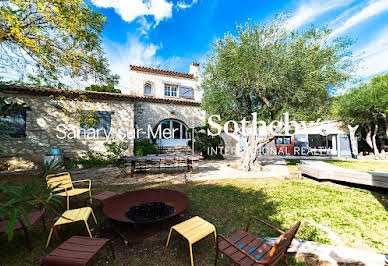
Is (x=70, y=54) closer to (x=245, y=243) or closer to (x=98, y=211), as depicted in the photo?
(x=98, y=211)

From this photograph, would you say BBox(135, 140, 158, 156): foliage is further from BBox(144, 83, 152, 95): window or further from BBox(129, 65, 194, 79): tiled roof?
BBox(129, 65, 194, 79): tiled roof

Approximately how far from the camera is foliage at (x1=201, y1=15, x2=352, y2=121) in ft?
23.1

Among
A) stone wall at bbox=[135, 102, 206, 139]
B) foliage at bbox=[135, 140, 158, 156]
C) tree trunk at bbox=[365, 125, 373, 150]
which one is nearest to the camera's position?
foliage at bbox=[135, 140, 158, 156]

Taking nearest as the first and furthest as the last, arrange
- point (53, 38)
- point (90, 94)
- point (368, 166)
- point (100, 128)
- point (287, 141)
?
point (53, 38) < point (368, 166) < point (90, 94) < point (100, 128) < point (287, 141)

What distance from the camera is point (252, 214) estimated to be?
3.69 m

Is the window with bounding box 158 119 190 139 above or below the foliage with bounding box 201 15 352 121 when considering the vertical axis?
below

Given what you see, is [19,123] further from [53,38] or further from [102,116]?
[53,38]

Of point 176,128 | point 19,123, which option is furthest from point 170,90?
point 19,123

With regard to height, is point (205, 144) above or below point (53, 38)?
below

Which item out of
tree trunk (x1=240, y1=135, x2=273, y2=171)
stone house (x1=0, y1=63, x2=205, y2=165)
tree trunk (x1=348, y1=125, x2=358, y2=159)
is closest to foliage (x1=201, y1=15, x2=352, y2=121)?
tree trunk (x1=240, y1=135, x2=273, y2=171)

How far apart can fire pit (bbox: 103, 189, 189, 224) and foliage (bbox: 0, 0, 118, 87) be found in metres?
4.67

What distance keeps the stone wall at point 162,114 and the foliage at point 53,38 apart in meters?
6.57

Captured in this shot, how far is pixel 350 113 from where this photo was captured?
43.5 ft

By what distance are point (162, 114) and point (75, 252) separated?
11.7 m
